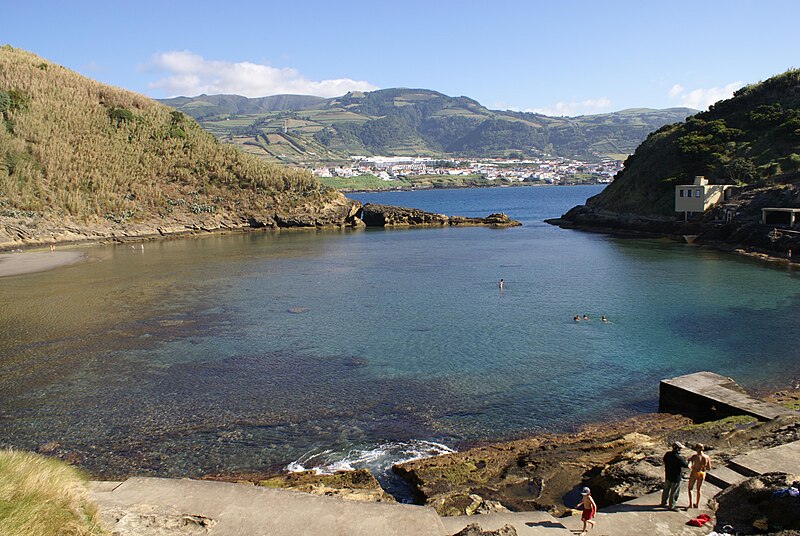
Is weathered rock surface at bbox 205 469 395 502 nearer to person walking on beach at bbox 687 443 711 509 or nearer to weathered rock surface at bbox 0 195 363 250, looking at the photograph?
person walking on beach at bbox 687 443 711 509

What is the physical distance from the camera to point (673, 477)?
1102 centimetres

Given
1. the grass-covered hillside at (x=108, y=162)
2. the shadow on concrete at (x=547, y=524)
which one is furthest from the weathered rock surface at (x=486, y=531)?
the grass-covered hillside at (x=108, y=162)

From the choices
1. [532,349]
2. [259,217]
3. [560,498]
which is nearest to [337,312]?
[532,349]

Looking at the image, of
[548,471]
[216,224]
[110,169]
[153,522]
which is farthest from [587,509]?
[110,169]

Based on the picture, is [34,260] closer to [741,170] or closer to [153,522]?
[153,522]

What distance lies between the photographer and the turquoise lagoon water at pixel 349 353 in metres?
17.2

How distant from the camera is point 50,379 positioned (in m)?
21.5

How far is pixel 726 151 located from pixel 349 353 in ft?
201

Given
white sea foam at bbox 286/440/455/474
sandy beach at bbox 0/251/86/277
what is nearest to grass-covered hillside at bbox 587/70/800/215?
white sea foam at bbox 286/440/455/474

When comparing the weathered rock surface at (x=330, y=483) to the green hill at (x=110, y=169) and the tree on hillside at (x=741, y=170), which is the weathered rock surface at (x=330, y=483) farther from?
the tree on hillside at (x=741, y=170)

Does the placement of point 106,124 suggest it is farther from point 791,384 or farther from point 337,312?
point 791,384

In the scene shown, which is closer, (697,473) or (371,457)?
(697,473)

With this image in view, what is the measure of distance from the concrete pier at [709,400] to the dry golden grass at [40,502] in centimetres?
1557

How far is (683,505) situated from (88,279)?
40155 millimetres
